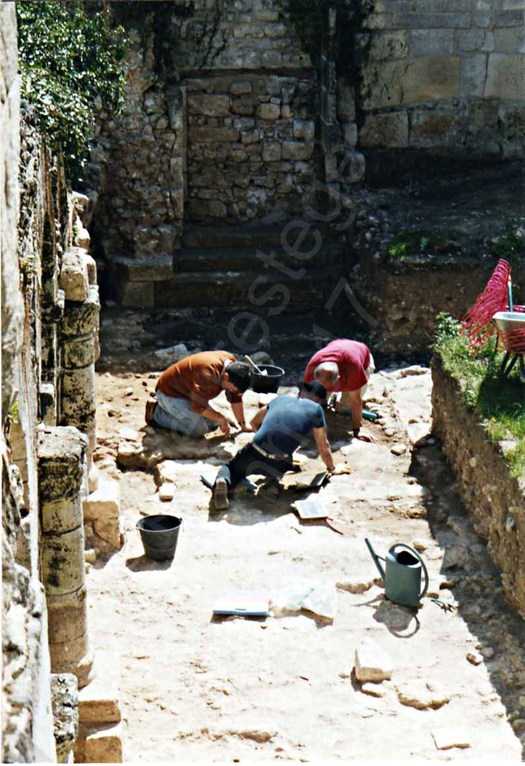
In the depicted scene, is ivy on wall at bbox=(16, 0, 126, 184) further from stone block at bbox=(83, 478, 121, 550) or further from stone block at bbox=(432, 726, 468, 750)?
stone block at bbox=(432, 726, 468, 750)

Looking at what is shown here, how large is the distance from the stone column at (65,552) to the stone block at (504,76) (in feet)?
37.8

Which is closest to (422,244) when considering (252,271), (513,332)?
(252,271)

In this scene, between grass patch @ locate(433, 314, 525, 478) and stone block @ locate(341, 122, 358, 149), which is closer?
grass patch @ locate(433, 314, 525, 478)

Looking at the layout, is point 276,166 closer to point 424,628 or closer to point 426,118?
point 426,118

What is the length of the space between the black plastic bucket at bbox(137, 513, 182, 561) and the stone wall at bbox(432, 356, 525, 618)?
7.96ft

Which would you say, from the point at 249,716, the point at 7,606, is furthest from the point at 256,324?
the point at 7,606

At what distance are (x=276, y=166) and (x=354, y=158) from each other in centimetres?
110

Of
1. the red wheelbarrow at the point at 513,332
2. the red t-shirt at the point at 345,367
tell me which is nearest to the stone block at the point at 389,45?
the red t-shirt at the point at 345,367

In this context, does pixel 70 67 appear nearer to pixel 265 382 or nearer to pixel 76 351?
pixel 265 382

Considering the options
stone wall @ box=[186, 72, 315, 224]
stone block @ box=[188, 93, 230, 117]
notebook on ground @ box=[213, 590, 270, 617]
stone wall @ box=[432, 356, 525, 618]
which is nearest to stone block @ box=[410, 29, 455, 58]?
stone wall @ box=[186, 72, 315, 224]

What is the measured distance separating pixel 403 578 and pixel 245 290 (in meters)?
7.72

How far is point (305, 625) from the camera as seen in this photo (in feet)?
26.3

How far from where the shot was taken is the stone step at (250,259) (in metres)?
15.5

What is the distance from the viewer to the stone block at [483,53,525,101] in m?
16.1
